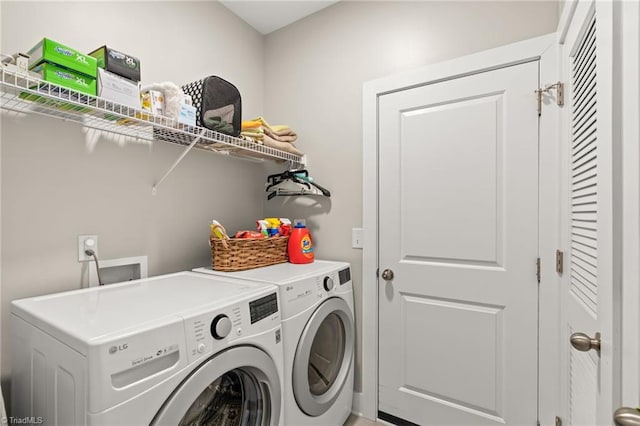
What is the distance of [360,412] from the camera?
6.21 feet

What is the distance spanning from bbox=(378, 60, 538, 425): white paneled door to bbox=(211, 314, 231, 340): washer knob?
3.49 feet

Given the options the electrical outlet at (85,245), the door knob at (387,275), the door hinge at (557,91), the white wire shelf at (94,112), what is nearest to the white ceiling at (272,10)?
the white wire shelf at (94,112)

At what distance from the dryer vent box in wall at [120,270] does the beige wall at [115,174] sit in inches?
1.3

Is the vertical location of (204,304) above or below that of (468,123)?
below

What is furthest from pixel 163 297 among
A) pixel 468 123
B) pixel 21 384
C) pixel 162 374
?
pixel 468 123

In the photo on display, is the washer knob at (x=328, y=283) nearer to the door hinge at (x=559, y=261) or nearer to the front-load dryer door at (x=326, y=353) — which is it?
the front-load dryer door at (x=326, y=353)

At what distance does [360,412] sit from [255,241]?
121 cm

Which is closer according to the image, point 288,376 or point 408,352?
point 288,376

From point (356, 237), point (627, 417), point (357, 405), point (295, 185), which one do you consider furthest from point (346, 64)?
point (357, 405)

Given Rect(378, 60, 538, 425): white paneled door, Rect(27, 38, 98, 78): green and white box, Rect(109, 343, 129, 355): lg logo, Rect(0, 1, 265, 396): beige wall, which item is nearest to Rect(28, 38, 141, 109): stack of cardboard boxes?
Rect(27, 38, 98, 78): green and white box

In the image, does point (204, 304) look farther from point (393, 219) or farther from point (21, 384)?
point (393, 219)

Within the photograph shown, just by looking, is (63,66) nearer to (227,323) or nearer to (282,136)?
(227,323)

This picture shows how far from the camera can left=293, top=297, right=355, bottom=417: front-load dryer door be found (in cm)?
144

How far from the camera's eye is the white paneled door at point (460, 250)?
1482mm
